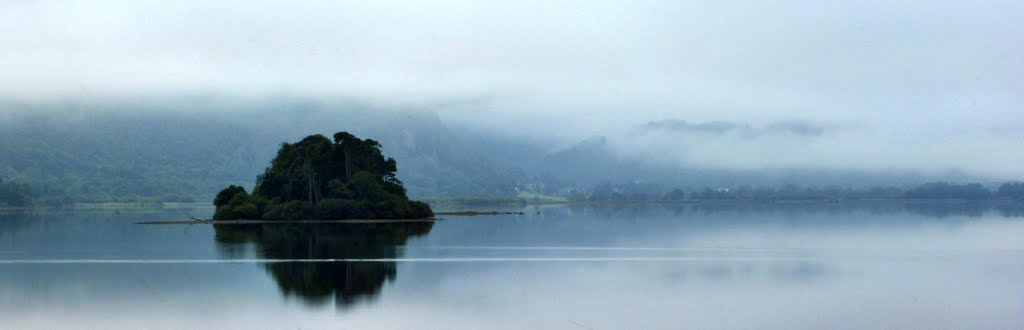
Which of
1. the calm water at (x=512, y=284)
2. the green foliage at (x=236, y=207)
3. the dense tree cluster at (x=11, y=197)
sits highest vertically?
the dense tree cluster at (x=11, y=197)

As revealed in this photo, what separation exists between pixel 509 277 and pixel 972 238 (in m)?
44.4

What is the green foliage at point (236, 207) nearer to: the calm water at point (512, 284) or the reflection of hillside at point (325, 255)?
the reflection of hillside at point (325, 255)

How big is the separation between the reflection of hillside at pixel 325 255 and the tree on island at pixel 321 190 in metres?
21.5

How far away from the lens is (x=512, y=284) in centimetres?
3884

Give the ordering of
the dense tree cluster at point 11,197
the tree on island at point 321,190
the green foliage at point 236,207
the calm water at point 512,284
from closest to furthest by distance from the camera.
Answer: the calm water at point 512,284 < the green foliage at point 236,207 < the tree on island at point 321,190 < the dense tree cluster at point 11,197

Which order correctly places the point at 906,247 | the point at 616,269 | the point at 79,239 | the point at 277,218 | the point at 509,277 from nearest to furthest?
1. the point at 509,277
2. the point at 616,269
3. the point at 906,247
4. the point at 79,239
5. the point at 277,218

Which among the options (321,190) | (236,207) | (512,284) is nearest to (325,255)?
(512,284)

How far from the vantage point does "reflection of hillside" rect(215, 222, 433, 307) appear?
36469 mm

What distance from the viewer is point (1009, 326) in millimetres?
28953

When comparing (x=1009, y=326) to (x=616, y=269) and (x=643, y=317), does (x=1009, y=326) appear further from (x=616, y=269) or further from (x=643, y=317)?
(x=616, y=269)

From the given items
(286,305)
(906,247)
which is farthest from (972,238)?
(286,305)

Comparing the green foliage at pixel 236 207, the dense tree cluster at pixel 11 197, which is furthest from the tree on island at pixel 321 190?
the dense tree cluster at pixel 11 197

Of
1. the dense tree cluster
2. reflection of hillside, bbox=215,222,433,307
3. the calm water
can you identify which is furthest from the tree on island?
the dense tree cluster

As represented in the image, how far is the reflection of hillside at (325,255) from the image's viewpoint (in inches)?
1436
